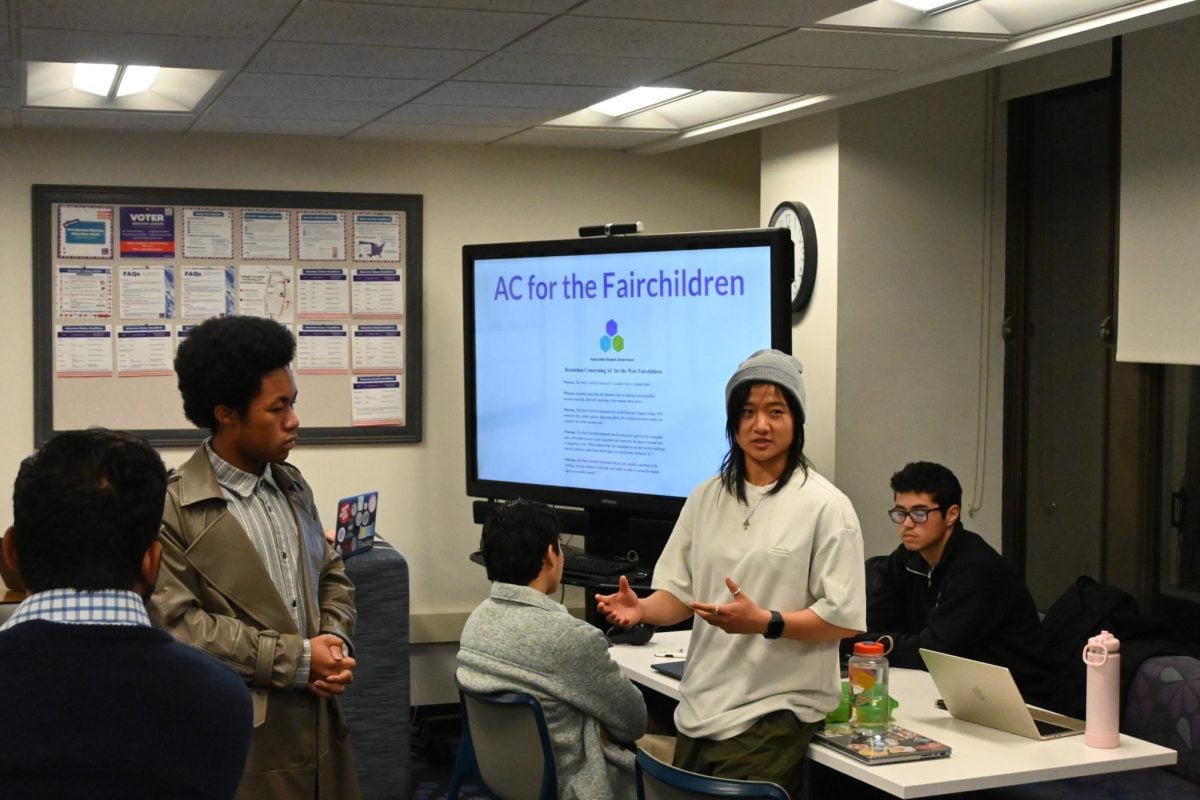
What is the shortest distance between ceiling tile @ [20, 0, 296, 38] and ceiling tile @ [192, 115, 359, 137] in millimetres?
1403

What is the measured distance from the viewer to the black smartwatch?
2.73m

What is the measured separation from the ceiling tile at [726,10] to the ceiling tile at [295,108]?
4.96ft

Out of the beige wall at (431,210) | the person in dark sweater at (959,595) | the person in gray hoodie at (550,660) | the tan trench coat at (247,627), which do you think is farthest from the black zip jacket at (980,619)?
the beige wall at (431,210)

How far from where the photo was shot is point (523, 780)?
126 inches

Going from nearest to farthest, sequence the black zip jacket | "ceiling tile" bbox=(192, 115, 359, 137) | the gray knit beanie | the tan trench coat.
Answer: the tan trench coat, the gray knit beanie, the black zip jacket, "ceiling tile" bbox=(192, 115, 359, 137)

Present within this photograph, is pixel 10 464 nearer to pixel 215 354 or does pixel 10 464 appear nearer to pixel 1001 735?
pixel 215 354

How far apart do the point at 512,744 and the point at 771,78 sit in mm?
2112

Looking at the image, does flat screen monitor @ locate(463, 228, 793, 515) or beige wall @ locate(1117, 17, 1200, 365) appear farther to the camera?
flat screen monitor @ locate(463, 228, 793, 515)

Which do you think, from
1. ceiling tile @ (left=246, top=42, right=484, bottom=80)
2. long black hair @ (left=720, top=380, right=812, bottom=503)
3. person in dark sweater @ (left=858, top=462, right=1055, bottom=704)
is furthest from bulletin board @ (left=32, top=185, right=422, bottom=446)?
long black hair @ (left=720, top=380, right=812, bottom=503)

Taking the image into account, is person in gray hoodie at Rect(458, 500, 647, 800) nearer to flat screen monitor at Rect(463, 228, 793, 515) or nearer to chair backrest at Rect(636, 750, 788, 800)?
chair backrest at Rect(636, 750, 788, 800)

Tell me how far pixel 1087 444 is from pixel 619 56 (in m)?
2.26

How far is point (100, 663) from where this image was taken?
4.62ft

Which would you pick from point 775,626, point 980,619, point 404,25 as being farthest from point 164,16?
point 980,619

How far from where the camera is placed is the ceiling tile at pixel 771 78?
13.0 feet
